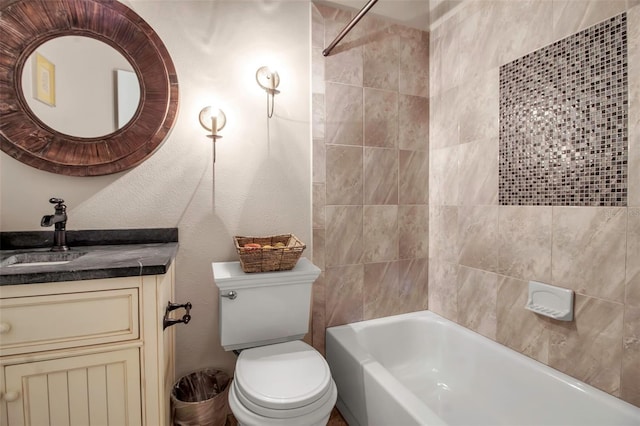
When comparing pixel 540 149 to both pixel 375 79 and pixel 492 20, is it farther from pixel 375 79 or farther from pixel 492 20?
pixel 375 79

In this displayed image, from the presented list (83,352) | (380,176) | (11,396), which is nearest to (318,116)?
(380,176)

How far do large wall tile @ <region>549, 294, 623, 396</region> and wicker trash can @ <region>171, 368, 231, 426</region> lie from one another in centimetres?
159

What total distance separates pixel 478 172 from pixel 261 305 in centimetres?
141

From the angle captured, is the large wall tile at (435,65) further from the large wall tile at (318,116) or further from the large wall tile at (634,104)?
the large wall tile at (634,104)

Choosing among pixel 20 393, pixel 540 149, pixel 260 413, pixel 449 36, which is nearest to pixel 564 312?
pixel 540 149

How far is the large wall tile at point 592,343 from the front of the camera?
1.20 meters

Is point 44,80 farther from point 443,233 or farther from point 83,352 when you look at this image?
point 443,233

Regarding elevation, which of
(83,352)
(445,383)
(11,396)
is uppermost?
(83,352)

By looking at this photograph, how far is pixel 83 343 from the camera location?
3.42ft

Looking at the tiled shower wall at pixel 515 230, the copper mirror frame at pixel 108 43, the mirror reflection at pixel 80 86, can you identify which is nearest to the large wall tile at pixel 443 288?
the tiled shower wall at pixel 515 230

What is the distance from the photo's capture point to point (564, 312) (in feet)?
4.39

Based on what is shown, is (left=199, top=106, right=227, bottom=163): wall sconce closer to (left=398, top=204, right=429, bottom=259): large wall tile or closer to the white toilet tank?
the white toilet tank

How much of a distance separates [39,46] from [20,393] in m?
1.46

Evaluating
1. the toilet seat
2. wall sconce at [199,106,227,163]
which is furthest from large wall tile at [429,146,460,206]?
wall sconce at [199,106,227,163]
